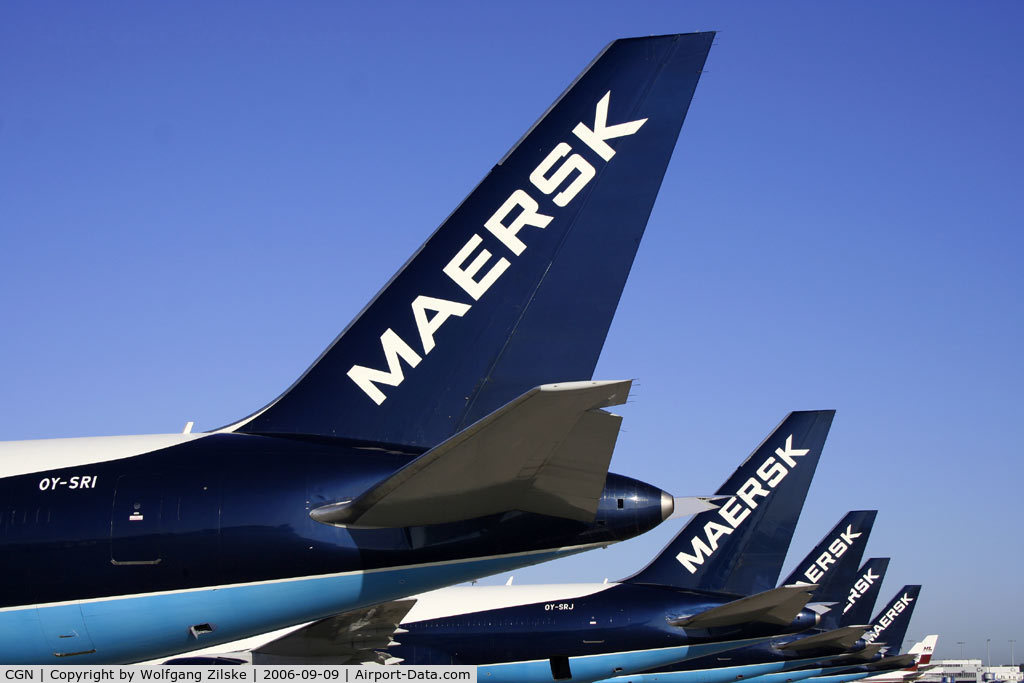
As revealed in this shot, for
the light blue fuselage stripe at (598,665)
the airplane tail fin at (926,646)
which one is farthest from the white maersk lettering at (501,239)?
the airplane tail fin at (926,646)

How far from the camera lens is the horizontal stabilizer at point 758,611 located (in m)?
23.3

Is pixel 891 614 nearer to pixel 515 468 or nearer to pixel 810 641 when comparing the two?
pixel 810 641

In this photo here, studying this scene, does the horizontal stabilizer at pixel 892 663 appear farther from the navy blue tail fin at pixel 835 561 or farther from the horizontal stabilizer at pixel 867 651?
the navy blue tail fin at pixel 835 561

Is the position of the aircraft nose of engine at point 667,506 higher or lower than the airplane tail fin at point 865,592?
higher

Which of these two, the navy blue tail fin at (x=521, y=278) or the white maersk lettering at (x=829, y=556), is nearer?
the navy blue tail fin at (x=521, y=278)

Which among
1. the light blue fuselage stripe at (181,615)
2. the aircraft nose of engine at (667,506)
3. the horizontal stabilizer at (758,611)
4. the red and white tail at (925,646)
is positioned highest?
the aircraft nose of engine at (667,506)

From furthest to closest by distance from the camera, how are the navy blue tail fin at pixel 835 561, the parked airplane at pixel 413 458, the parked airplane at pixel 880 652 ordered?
1. the parked airplane at pixel 880 652
2. the navy blue tail fin at pixel 835 561
3. the parked airplane at pixel 413 458

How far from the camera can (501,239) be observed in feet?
30.5

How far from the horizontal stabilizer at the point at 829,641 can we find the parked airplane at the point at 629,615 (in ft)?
18.0

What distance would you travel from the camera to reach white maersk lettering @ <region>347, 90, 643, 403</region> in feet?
30.2

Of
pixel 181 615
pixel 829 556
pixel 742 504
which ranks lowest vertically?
pixel 181 615

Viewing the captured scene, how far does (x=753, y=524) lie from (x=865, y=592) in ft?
68.1

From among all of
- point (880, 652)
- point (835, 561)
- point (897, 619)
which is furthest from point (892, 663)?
point (835, 561)

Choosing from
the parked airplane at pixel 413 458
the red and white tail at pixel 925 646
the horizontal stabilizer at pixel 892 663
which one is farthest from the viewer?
the red and white tail at pixel 925 646
